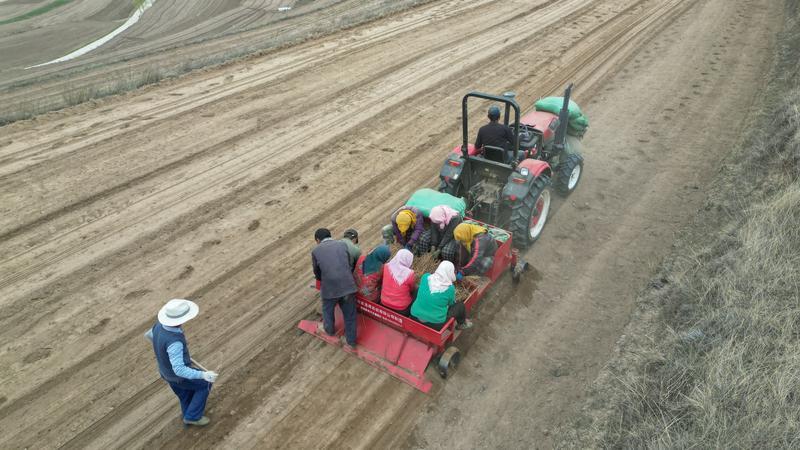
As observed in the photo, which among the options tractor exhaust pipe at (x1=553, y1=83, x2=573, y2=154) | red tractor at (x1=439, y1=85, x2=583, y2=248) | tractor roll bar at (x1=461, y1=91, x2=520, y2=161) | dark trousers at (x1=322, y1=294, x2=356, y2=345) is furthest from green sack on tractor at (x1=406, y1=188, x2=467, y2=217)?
tractor exhaust pipe at (x1=553, y1=83, x2=573, y2=154)

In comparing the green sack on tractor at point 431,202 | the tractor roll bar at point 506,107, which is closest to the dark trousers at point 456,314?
the green sack on tractor at point 431,202

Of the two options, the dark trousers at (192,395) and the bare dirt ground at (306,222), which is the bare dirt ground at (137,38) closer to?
the bare dirt ground at (306,222)

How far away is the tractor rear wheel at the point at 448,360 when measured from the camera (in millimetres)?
5477

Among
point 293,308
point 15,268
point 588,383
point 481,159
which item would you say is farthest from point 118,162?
point 588,383

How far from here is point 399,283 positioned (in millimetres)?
5441

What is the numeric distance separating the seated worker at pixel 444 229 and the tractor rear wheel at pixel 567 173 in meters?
2.94

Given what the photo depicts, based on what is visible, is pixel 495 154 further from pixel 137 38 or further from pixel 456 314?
pixel 137 38

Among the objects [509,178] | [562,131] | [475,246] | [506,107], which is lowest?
[475,246]

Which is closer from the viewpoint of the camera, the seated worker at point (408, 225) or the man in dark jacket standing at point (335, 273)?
the man in dark jacket standing at point (335, 273)

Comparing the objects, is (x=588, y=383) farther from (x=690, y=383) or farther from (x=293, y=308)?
(x=293, y=308)

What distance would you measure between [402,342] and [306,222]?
318 centimetres

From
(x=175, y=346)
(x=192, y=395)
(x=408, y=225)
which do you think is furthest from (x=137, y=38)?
(x=175, y=346)

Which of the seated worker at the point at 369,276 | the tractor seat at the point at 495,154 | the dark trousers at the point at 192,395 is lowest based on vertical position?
the dark trousers at the point at 192,395

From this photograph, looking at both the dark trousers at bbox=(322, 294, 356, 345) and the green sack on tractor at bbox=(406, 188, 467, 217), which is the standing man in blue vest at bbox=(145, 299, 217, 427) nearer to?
the dark trousers at bbox=(322, 294, 356, 345)
